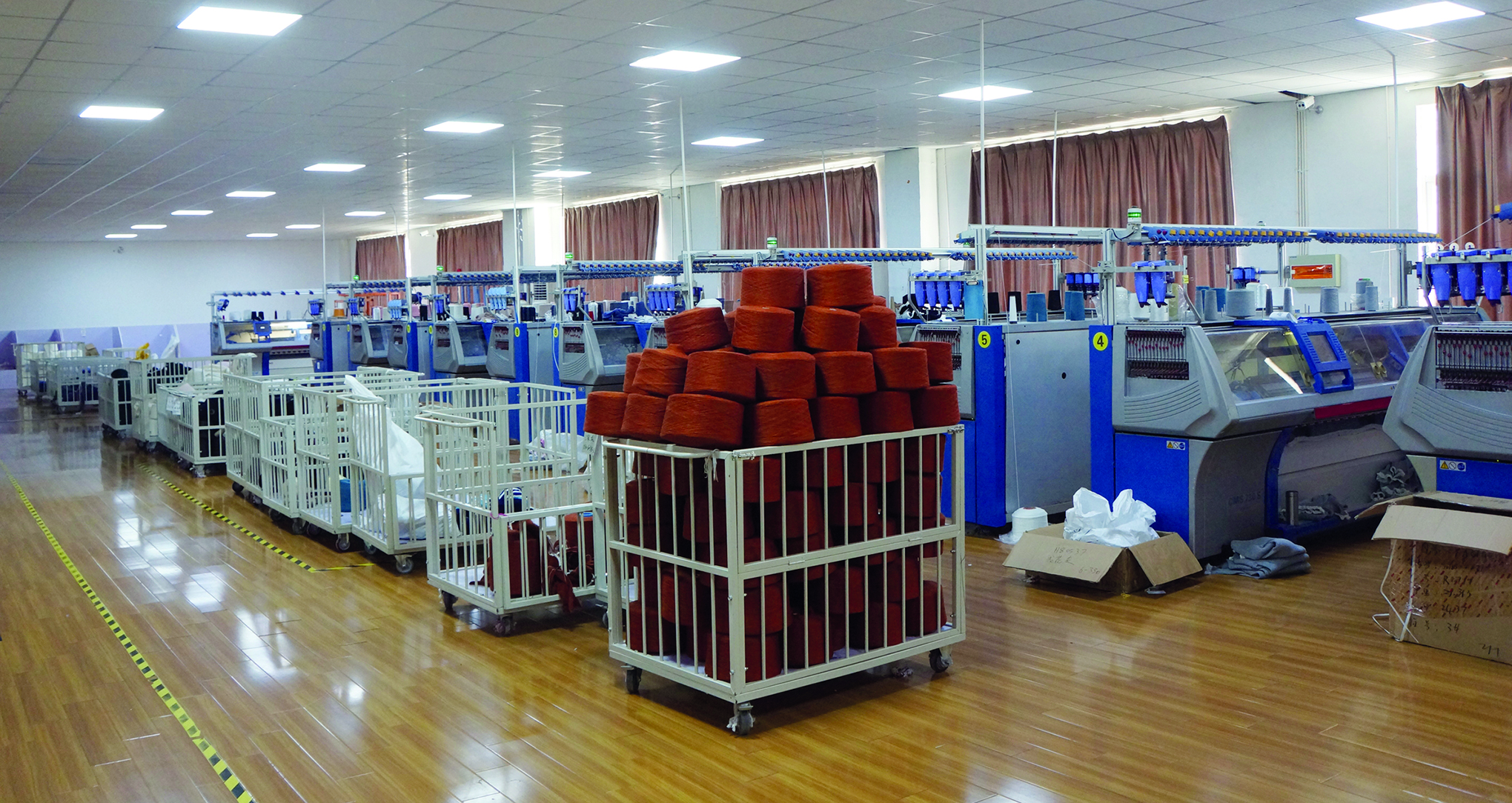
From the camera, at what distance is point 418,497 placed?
6117mm

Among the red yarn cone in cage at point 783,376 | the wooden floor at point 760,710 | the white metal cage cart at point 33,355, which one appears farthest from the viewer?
the white metal cage cart at point 33,355

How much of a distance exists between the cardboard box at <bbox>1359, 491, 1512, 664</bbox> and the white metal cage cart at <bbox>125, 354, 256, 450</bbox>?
9.77m

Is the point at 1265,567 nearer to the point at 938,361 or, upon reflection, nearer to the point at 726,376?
the point at 938,361

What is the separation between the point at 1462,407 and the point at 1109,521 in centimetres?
152

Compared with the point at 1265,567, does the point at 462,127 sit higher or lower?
higher

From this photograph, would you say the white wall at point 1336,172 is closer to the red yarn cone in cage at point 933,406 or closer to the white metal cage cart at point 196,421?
the red yarn cone in cage at point 933,406

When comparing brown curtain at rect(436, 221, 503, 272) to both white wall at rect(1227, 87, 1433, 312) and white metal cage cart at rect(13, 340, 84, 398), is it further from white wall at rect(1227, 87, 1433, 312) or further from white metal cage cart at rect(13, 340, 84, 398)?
white wall at rect(1227, 87, 1433, 312)

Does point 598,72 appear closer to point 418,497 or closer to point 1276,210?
point 418,497

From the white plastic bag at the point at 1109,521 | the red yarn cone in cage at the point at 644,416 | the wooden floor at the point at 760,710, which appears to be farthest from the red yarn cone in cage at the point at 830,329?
the white plastic bag at the point at 1109,521

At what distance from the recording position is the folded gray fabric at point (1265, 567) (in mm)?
5281

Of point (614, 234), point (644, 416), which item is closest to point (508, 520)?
point (644, 416)

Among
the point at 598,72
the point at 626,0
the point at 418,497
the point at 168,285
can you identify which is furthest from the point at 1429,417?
the point at 168,285

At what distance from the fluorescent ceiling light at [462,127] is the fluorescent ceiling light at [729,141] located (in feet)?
7.08

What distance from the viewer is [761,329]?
3.76 m
